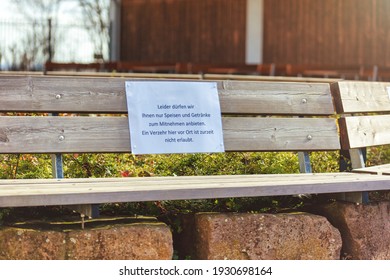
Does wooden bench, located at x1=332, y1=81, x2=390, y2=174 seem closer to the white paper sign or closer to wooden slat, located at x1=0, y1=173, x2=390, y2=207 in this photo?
wooden slat, located at x1=0, y1=173, x2=390, y2=207

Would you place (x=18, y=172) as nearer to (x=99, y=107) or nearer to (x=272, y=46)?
(x=99, y=107)

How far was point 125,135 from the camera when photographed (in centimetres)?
394

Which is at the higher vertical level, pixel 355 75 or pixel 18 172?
pixel 355 75

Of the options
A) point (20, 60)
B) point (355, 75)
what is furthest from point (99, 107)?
point (20, 60)

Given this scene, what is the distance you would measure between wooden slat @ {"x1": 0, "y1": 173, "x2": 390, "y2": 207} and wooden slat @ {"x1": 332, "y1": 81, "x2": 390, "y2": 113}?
691 millimetres

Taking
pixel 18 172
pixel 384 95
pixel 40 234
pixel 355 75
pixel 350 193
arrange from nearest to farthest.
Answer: pixel 40 234
pixel 350 193
pixel 18 172
pixel 384 95
pixel 355 75

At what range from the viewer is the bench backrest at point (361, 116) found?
440 centimetres

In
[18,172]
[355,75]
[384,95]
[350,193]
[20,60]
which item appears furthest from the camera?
[20,60]

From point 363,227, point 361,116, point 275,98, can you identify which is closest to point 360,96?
point 361,116

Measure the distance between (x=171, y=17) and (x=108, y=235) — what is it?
53.2 ft

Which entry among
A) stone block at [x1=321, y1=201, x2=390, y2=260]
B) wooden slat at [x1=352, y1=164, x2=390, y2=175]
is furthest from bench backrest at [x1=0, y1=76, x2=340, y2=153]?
stone block at [x1=321, y1=201, x2=390, y2=260]

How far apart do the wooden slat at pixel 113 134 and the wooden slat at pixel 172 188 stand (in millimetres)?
260

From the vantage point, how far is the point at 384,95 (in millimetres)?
4949
